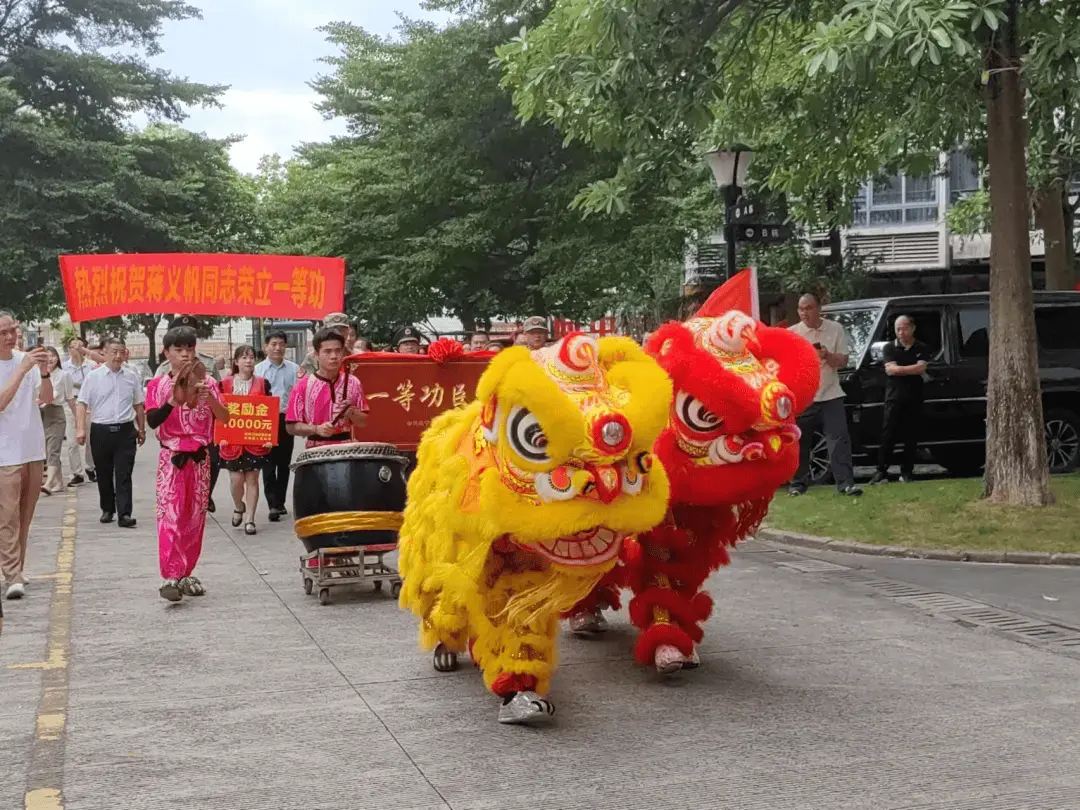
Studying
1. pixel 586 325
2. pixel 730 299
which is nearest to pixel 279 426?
pixel 730 299

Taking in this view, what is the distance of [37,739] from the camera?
6008 mm

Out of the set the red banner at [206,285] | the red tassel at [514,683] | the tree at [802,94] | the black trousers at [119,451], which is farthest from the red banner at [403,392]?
the red tassel at [514,683]

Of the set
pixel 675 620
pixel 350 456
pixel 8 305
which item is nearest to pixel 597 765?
pixel 675 620

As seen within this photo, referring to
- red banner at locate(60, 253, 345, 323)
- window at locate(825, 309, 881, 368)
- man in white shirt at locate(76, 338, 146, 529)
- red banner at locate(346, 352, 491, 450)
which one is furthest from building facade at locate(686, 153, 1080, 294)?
red banner at locate(346, 352, 491, 450)

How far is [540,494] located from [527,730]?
1.07 meters

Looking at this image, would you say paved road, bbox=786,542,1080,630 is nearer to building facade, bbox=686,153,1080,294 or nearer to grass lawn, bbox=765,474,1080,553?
grass lawn, bbox=765,474,1080,553

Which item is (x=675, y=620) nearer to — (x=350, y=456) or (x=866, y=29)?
(x=350, y=456)

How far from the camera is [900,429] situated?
14.3 metres

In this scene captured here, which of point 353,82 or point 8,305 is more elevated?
point 353,82

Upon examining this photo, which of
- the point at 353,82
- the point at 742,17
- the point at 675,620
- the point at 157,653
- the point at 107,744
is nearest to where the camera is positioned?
the point at 107,744

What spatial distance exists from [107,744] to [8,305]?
33216 millimetres

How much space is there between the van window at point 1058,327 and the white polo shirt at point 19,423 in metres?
10.7

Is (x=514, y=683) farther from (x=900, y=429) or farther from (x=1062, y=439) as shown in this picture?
(x=1062, y=439)

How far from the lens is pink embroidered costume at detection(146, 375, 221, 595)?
363 inches
